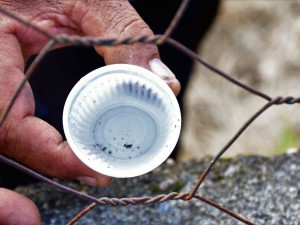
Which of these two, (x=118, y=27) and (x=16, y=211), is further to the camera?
(x=118, y=27)

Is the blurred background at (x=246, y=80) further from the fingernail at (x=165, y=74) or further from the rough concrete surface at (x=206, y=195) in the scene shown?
the fingernail at (x=165, y=74)

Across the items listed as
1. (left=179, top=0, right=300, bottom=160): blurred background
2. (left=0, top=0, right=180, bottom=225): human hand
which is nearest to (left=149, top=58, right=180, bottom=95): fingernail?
(left=0, top=0, right=180, bottom=225): human hand

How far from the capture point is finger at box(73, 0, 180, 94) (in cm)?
102

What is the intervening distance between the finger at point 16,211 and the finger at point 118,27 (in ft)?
0.87

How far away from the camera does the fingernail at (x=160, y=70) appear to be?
37.6 inches

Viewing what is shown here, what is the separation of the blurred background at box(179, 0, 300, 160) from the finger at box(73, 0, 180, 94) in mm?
980

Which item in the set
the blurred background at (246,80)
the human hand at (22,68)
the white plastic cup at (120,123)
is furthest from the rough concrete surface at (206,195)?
the blurred background at (246,80)

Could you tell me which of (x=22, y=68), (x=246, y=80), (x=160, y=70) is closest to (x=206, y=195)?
(x=160, y=70)

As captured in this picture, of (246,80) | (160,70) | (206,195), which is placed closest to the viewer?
(160,70)

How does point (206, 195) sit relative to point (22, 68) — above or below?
below

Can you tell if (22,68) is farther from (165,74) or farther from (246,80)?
(246,80)

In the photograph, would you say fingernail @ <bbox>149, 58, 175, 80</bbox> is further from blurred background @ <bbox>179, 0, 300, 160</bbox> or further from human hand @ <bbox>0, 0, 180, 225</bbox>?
blurred background @ <bbox>179, 0, 300, 160</bbox>

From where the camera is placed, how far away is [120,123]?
0.86 m

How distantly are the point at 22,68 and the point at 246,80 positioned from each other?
4.11ft
